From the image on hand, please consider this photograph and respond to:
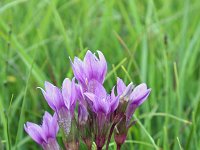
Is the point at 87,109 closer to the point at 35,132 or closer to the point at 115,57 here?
the point at 35,132

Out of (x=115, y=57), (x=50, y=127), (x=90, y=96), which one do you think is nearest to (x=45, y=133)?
(x=50, y=127)

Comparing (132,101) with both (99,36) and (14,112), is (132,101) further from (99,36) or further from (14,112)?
(99,36)

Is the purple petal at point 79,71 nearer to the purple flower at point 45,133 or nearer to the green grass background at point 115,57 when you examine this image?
the purple flower at point 45,133

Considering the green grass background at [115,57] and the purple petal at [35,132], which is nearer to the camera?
the purple petal at [35,132]

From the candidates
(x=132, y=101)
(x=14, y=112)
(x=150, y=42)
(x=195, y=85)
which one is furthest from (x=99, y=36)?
(x=132, y=101)

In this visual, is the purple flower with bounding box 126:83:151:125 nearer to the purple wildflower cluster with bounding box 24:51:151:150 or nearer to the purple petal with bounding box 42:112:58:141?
the purple wildflower cluster with bounding box 24:51:151:150

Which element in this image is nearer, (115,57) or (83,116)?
(83,116)

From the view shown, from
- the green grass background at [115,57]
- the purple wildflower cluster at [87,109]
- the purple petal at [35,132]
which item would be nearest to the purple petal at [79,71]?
the purple wildflower cluster at [87,109]
